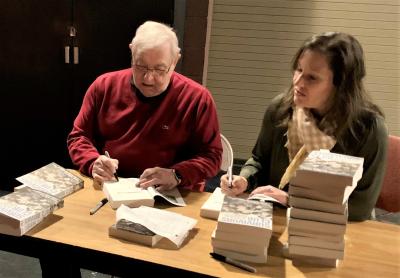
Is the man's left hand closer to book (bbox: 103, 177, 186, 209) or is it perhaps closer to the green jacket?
book (bbox: 103, 177, 186, 209)

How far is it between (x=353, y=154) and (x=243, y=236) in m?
0.71

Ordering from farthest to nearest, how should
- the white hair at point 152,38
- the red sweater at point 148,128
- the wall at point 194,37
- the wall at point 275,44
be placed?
the wall at point 275,44 < the wall at point 194,37 < the red sweater at point 148,128 < the white hair at point 152,38

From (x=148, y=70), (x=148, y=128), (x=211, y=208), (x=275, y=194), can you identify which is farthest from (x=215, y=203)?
(x=148, y=70)

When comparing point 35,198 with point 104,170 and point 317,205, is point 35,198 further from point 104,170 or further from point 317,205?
point 317,205

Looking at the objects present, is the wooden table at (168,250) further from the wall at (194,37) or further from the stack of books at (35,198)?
the wall at (194,37)

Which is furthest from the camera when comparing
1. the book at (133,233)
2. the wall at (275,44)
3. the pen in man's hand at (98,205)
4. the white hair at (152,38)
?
the wall at (275,44)

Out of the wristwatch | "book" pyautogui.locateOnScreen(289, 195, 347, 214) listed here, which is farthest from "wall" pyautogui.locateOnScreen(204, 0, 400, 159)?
"book" pyautogui.locateOnScreen(289, 195, 347, 214)

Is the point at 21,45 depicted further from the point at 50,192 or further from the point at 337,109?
the point at 337,109

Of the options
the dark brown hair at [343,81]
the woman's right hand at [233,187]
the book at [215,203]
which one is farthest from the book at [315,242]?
the dark brown hair at [343,81]

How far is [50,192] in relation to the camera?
1.71 metres

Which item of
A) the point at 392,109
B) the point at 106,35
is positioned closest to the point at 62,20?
the point at 106,35

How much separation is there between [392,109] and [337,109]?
287 centimetres

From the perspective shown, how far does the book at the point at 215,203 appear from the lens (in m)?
1.64

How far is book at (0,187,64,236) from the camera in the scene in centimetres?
144
